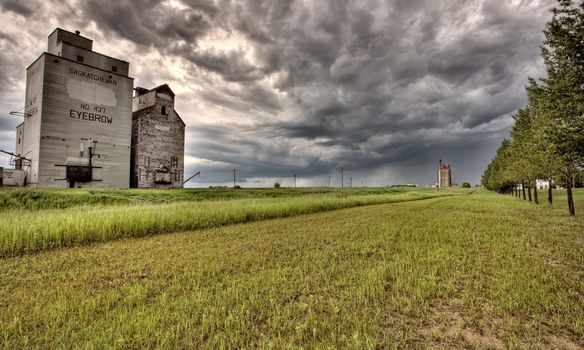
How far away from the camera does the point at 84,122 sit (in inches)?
1489

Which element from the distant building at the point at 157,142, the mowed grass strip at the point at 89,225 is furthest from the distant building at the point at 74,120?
the mowed grass strip at the point at 89,225

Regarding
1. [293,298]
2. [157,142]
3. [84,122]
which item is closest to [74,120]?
[84,122]

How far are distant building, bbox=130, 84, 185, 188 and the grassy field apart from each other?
39.8 meters

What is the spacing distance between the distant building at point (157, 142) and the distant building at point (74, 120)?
2024 millimetres

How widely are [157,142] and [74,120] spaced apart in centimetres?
1174

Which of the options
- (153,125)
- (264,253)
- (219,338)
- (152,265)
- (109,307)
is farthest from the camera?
(153,125)

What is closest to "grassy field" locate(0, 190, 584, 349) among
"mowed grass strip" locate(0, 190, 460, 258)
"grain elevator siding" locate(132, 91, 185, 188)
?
"mowed grass strip" locate(0, 190, 460, 258)

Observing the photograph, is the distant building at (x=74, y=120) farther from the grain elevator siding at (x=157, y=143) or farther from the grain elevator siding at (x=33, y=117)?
the grain elevator siding at (x=157, y=143)

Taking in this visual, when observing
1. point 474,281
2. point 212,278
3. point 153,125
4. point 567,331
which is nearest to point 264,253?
point 212,278

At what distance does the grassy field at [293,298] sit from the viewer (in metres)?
3.62

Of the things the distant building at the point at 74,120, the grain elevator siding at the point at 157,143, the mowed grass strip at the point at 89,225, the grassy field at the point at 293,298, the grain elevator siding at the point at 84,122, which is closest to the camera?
the grassy field at the point at 293,298

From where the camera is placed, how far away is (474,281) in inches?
230

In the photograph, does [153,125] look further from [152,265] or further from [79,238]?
[152,265]

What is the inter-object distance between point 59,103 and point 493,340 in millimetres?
48975
